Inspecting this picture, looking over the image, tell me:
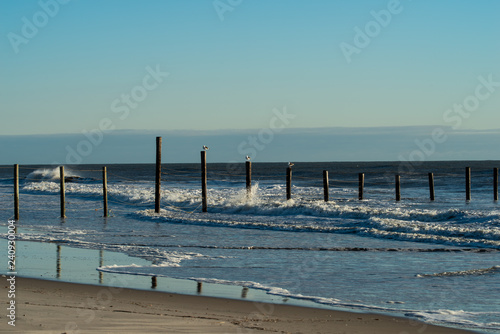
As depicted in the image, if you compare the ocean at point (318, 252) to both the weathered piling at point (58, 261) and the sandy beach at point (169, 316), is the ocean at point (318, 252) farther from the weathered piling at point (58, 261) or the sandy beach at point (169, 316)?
the sandy beach at point (169, 316)

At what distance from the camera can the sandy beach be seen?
6.57m

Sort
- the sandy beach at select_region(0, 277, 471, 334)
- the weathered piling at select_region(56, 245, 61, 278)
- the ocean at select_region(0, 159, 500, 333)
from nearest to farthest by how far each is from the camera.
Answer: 1. the sandy beach at select_region(0, 277, 471, 334)
2. the ocean at select_region(0, 159, 500, 333)
3. the weathered piling at select_region(56, 245, 61, 278)

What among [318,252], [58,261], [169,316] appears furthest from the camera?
[318,252]

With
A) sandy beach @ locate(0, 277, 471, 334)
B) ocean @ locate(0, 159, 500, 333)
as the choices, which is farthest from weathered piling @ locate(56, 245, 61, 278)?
sandy beach @ locate(0, 277, 471, 334)

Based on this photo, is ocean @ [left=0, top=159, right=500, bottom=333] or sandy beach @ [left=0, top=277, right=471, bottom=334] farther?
ocean @ [left=0, top=159, right=500, bottom=333]

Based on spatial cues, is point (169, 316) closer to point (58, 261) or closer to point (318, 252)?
point (58, 261)

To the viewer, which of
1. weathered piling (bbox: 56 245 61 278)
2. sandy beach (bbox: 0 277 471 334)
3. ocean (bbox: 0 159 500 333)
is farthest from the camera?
weathered piling (bbox: 56 245 61 278)

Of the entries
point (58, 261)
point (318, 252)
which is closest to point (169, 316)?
point (58, 261)

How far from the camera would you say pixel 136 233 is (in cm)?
1741

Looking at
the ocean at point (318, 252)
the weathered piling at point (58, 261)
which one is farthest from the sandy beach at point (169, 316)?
the weathered piling at point (58, 261)

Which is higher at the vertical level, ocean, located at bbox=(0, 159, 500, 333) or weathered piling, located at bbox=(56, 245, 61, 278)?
weathered piling, located at bbox=(56, 245, 61, 278)

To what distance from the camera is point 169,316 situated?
7211 mm

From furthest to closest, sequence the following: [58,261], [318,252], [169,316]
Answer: [318,252] < [58,261] < [169,316]

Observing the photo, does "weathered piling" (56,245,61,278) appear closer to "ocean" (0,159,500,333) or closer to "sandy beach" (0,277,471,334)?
"ocean" (0,159,500,333)
